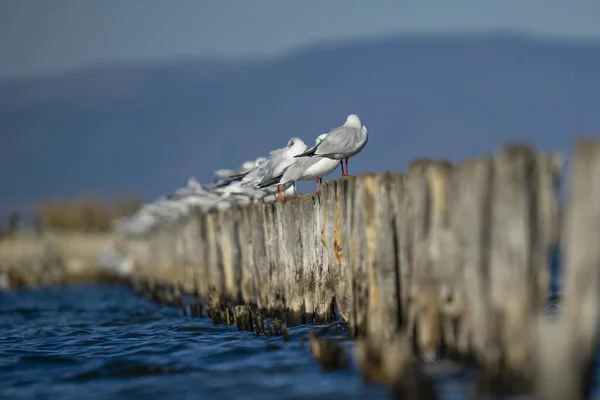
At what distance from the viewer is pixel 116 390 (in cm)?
941

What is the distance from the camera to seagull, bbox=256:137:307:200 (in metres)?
14.8

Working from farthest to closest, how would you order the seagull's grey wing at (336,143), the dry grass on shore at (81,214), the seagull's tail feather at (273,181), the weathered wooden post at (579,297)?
the dry grass on shore at (81,214), the seagull's tail feather at (273,181), the seagull's grey wing at (336,143), the weathered wooden post at (579,297)

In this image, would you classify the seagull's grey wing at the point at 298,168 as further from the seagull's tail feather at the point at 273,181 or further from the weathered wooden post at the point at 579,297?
the weathered wooden post at the point at 579,297

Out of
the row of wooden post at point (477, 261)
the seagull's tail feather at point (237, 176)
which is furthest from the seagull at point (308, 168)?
the seagull's tail feather at point (237, 176)

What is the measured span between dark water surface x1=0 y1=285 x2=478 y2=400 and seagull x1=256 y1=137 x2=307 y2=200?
212cm

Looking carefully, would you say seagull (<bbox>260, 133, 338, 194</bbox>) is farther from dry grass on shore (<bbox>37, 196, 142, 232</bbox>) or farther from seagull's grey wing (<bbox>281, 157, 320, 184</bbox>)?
dry grass on shore (<bbox>37, 196, 142, 232</bbox>)

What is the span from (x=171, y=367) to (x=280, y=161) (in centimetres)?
502

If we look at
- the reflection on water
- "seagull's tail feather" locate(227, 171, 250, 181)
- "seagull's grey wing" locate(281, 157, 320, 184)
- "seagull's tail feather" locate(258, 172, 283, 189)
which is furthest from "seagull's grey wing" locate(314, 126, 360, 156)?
"seagull's tail feather" locate(227, 171, 250, 181)

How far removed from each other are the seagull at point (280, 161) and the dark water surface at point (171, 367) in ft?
6.96

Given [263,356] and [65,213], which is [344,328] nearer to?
[263,356]

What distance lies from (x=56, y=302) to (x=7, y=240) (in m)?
19.8

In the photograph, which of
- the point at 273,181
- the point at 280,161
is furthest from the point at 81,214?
the point at 273,181

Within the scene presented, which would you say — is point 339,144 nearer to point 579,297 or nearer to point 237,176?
point 237,176

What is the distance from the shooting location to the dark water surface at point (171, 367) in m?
8.76
